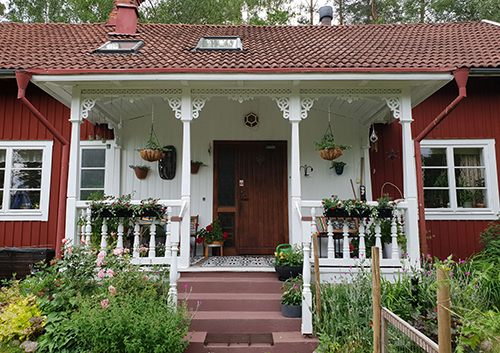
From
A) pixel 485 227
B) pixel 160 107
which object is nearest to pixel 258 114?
pixel 160 107

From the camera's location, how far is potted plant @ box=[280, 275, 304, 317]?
146 inches

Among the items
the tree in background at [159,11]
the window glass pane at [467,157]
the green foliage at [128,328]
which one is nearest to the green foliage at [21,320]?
the green foliage at [128,328]

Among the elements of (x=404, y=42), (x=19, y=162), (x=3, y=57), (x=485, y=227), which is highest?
(x=404, y=42)

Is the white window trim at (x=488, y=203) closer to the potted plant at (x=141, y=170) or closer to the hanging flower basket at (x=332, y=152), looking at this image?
the hanging flower basket at (x=332, y=152)

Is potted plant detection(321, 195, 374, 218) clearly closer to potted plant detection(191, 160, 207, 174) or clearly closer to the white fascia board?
the white fascia board

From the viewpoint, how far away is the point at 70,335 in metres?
3.28

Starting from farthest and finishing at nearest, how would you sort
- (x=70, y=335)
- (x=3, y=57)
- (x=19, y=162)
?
(x=19, y=162) → (x=3, y=57) → (x=70, y=335)

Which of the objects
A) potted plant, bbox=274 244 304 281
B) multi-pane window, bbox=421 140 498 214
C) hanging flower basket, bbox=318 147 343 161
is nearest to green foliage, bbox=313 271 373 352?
potted plant, bbox=274 244 304 281

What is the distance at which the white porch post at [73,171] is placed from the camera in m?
4.67

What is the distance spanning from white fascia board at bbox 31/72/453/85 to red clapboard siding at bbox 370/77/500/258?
1992 millimetres

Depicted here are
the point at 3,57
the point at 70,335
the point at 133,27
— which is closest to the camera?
the point at 70,335

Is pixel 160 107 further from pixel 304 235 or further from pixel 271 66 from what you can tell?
pixel 304 235

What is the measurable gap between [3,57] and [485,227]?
886 cm

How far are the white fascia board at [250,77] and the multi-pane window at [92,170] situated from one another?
241 cm
